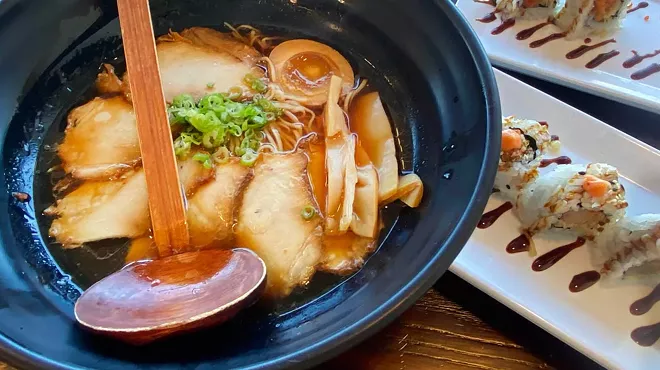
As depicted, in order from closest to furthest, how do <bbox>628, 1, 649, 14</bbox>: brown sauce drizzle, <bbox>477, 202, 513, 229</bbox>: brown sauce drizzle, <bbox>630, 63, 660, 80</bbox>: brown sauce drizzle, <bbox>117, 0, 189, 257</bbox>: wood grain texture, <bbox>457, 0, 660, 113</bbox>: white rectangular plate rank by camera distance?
1. <bbox>117, 0, 189, 257</bbox>: wood grain texture
2. <bbox>477, 202, 513, 229</bbox>: brown sauce drizzle
3. <bbox>457, 0, 660, 113</bbox>: white rectangular plate
4. <bbox>630, 63, 660, 80</bbox>: brown sauce drizzle
5. <bbox>628, 1, 649, 14</bbox>: brown sauce drizzle

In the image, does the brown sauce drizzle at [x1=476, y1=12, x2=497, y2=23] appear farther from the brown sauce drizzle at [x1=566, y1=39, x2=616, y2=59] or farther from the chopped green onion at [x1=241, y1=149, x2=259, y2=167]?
the chopped green onion at [x1=241, y1=149, x2=259, y2=167]

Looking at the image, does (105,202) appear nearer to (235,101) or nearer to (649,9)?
(235,101)

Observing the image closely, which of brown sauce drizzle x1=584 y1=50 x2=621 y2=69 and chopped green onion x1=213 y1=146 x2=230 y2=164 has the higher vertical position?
chopped green onion x1=213 y1=146 x2=230 y2=164

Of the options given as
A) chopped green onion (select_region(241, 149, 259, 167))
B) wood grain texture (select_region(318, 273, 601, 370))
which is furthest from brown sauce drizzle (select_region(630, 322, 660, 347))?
chopped green onion (select_region(241, 149, 259, 167))

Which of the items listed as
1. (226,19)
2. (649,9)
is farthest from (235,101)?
(649,9)

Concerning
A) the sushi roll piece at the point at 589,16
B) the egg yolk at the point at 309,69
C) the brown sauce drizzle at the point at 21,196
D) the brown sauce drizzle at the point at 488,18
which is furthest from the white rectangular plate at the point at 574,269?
the brown sauce drizzle at the point at 21,196

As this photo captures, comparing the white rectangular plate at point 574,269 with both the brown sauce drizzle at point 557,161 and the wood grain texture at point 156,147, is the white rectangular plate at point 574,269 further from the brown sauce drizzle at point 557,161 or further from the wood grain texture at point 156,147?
the wood grain texture at point 156,147
